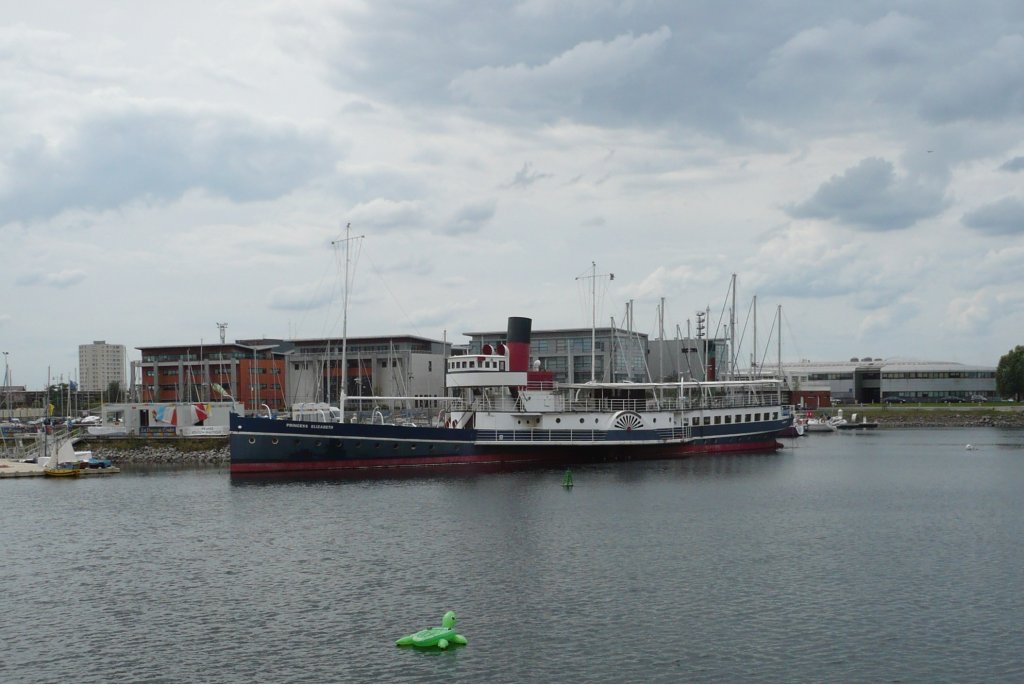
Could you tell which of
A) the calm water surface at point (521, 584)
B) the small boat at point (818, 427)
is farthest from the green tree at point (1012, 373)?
the calm water surface at point (521, 584)

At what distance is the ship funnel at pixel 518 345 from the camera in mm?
74562

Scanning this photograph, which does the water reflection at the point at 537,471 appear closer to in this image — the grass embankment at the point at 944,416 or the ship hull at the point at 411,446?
the ship hull at the point at 411,446

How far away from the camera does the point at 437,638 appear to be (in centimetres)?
2486

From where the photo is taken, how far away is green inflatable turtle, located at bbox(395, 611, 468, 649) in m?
24.8

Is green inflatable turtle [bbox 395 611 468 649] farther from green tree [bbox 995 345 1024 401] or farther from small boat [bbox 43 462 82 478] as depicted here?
green tree [bbox 995 345 1024 401]

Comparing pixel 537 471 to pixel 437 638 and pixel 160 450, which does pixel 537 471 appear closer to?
pixel 160 450

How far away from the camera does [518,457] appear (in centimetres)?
7469

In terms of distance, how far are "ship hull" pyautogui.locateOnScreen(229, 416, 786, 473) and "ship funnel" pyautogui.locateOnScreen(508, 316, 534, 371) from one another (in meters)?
5.55

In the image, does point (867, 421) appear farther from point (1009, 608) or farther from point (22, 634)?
point (22, 634)

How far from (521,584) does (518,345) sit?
4378 cm

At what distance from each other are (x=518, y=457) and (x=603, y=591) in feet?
145

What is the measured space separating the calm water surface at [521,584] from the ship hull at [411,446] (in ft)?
29.5

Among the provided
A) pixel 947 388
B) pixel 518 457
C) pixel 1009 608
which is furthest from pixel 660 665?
pixel 947 388

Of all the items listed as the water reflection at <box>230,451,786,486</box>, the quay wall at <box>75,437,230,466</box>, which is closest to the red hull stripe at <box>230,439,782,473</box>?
the water reflection at <box>230,451,786,486</box>
